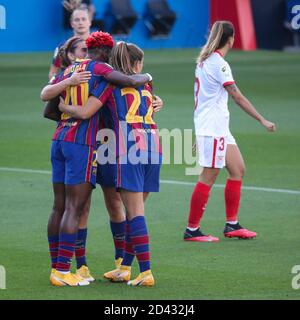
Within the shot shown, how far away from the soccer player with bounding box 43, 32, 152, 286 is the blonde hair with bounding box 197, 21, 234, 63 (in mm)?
2325

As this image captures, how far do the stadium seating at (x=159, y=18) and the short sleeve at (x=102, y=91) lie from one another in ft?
105

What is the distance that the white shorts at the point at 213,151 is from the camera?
11.0 meters

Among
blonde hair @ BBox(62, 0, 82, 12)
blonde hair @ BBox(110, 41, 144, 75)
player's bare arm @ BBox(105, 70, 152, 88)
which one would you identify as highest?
blonde hair @ BBox(62, 0, 82, 12)

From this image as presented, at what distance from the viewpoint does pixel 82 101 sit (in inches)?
342

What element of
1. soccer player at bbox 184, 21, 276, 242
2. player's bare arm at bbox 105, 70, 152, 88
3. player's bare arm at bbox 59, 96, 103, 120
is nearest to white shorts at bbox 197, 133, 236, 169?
soccer player at bbox 184, 21, 276, 242

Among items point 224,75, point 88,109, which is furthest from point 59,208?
point 224,75

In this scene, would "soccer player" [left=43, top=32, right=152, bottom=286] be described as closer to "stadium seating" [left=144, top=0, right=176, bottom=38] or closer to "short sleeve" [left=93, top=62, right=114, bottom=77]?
"short sleeve" [left=93, top=62, right=114, bottom=77]

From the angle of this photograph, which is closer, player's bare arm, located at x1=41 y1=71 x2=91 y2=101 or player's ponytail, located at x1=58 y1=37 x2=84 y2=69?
player's bare arm, located at x1=41 y1=71 x2=91 y2=101

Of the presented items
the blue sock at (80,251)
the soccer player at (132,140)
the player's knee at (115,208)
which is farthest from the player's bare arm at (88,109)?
the blue sock at (80,251)

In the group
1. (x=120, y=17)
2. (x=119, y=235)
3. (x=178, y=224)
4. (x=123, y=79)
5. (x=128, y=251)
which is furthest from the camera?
(x=120, y=17)

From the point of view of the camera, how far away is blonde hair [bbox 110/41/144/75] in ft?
28.6

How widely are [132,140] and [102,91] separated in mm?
457

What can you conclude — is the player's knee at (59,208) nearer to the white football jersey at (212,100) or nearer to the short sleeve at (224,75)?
the white football jersey at (212,100)

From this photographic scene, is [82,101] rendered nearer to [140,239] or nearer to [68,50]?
[68,50]
